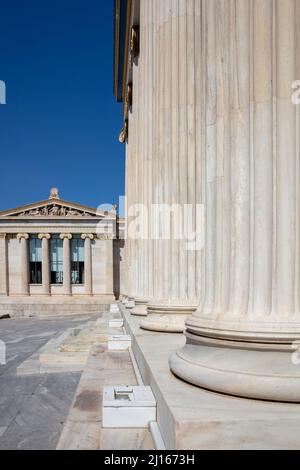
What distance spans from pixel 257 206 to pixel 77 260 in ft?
362

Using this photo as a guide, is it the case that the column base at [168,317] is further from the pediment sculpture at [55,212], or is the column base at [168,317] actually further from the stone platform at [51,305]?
the pediment sculpture at [55,212]

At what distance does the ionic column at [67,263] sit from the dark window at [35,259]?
22.8 feet

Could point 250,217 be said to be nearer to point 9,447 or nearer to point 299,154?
point 299,154

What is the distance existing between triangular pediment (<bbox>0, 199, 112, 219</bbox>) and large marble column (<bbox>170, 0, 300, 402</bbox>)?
107306 millimetres

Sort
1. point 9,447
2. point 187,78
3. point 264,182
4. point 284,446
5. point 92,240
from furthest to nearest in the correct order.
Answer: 1. point 92,240
2. point 187,78
3. point 9,447
4. point 264,182
5. point 284,446

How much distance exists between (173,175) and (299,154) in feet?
34.0

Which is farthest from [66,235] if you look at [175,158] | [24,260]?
[175,158]

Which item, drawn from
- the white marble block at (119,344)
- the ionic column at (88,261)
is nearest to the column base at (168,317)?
the white marble block at (119,344)

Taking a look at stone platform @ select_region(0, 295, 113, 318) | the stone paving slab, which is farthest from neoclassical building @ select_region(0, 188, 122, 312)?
the stone paving slab

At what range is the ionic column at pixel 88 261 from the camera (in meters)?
115

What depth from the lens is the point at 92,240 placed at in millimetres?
116625

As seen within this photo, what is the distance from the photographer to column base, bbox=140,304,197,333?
18.5 metres

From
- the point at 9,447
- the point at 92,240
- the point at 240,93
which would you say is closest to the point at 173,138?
the point at 240,93

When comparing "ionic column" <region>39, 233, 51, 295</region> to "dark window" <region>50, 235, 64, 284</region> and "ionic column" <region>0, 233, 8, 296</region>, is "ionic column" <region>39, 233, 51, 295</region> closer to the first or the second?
"dark window" <region>50, 235, 64, 284</region>
